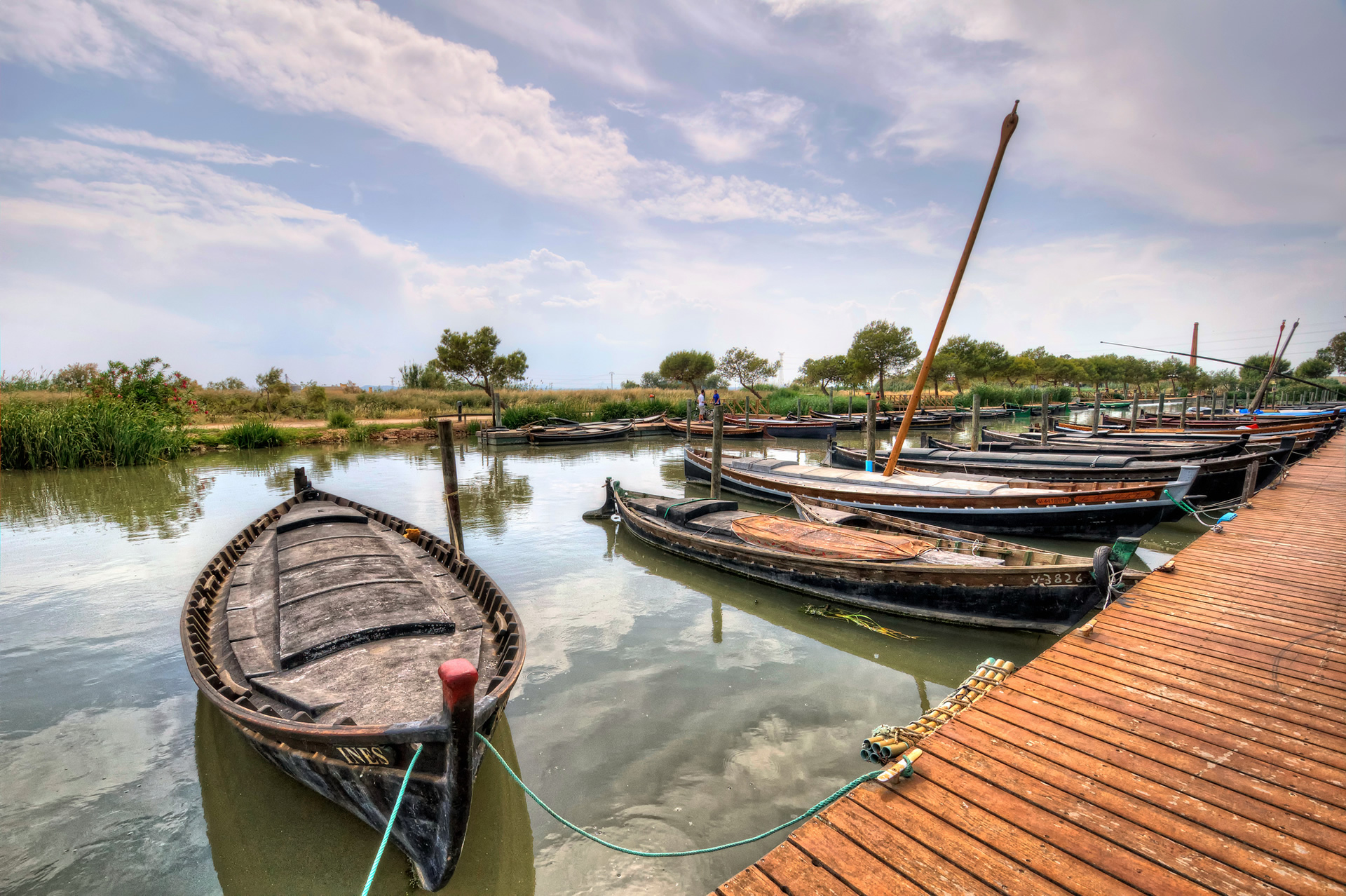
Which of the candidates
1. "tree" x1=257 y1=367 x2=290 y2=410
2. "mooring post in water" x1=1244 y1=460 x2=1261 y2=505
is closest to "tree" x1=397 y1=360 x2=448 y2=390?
"tree" x1=257 y1=367 x2=290 y2=410

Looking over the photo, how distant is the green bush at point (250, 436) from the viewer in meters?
28.4

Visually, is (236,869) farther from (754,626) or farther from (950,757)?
(754,626)

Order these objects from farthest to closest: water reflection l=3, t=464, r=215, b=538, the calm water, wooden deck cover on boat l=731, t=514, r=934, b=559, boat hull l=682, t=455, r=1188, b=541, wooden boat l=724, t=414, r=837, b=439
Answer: wooden boat l=724, t=414, r=837, b=439 → water reflection l=3, t=464, r=215, b=538 → boat hull l=682, t=455, r=1188, b=541 → wooden deck cover on boat l=731, t=514, r=934, b=559 → the calm water

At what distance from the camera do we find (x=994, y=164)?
38.8 feet

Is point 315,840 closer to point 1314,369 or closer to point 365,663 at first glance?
point 365,663

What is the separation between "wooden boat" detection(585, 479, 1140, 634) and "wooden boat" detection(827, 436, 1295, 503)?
216 inches

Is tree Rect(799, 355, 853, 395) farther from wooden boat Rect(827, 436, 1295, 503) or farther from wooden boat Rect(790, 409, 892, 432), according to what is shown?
wooden boat Rect(827, 436, 1295, 503)

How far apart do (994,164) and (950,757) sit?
41.1ft

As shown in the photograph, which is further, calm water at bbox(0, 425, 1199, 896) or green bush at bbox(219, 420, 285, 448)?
green bush at bbox(219, 420, 285, 448)

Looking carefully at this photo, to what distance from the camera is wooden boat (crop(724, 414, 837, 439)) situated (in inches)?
1419

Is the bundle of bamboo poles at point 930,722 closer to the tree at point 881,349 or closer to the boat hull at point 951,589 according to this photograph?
the boat hull at point 951,589

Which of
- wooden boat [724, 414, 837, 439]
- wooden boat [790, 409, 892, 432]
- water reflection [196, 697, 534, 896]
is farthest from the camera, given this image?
wooden boat [790, 409, 892, 432]

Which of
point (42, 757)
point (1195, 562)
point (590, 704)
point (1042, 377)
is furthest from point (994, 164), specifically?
point (1042, 377)

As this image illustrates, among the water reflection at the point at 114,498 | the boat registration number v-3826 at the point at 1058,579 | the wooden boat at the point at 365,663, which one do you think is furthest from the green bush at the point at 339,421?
the boat registration number v-3826 at the point at 1058,579
